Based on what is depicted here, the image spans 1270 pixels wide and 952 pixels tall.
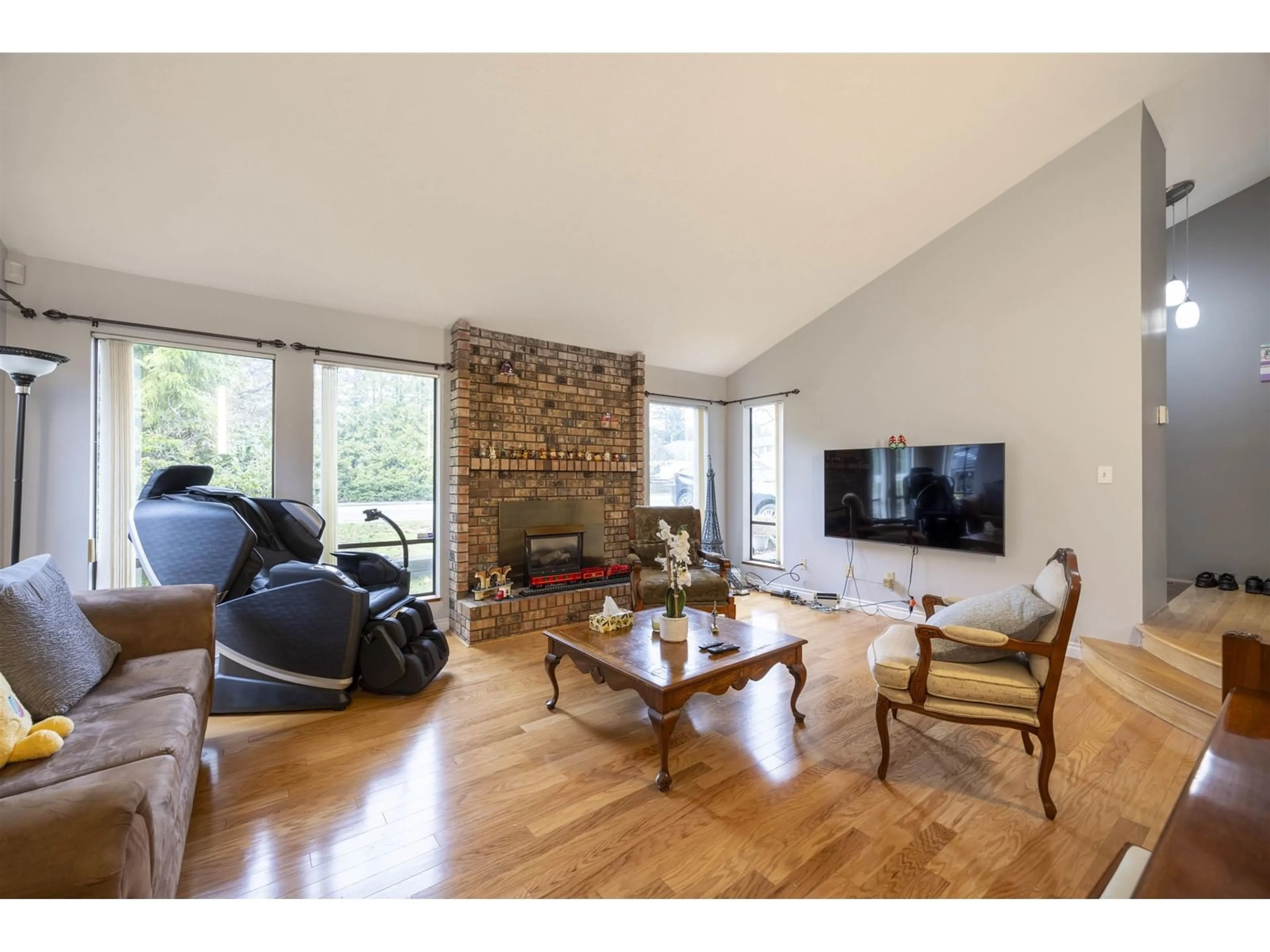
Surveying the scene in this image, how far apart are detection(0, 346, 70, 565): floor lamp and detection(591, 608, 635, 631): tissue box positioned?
9.03ft

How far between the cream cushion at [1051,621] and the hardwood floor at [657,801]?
1.58 ft

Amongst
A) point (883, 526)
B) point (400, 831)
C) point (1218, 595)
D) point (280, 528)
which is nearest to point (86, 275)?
point (280, 528)

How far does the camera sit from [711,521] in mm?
5652

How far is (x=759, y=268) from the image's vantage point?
4121 mm

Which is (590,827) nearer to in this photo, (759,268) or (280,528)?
(280,528)

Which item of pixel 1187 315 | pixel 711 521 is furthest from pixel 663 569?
pixel 1187 315

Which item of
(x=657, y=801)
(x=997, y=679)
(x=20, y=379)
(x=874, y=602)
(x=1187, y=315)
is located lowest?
(x=657, y=801)

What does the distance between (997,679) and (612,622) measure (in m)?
1.73

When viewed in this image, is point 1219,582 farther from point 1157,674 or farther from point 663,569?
point 663,569

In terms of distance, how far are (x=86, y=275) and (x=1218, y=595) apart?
7692 millimetres

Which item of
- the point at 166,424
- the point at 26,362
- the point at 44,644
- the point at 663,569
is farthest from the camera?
the point at 663,569

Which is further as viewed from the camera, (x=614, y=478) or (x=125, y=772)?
(x=614, y=478)

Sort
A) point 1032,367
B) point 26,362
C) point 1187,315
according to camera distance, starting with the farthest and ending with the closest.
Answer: point 1032,367, point 1187,315, point 26,362

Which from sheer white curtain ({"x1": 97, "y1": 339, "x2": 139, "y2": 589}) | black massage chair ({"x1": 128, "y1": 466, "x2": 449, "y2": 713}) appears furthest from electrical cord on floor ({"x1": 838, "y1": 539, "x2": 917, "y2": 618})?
sheer white curtain ({"x1": 97, "y1": 339, "x2": 139, "y2": 589})
